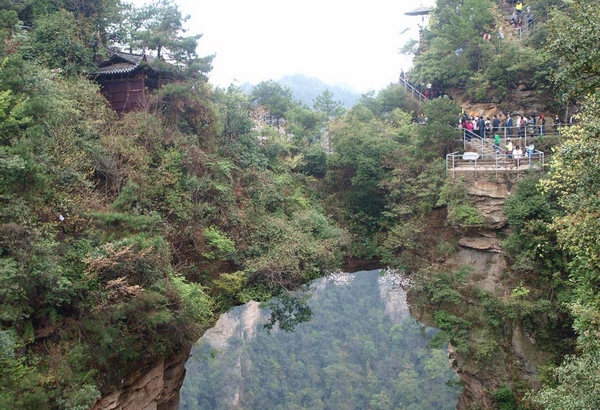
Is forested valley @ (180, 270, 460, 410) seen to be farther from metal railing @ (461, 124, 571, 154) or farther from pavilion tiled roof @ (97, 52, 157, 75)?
pavilion tiled roof @ (97, 52, 157, 75)

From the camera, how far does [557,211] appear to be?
12.6 metres

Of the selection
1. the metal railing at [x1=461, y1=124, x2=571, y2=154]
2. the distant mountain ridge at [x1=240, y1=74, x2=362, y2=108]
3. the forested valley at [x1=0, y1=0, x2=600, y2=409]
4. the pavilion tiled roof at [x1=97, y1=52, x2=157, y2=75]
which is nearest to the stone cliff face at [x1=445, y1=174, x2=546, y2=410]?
the forested valley at [x1=0, y1=0, x2=600, y2=409]

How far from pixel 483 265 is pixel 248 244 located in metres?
6.97

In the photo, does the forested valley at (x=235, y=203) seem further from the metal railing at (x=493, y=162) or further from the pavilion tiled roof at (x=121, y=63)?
the metal railing at (x=493, y=162)

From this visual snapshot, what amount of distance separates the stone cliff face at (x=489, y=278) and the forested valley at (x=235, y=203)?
0.92ft

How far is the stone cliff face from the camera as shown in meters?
13.1

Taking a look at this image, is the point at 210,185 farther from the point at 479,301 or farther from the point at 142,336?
the point at 479,301

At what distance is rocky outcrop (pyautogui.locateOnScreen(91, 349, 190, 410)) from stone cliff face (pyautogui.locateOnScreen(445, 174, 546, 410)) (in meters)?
7.95

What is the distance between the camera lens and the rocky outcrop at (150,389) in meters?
10.3

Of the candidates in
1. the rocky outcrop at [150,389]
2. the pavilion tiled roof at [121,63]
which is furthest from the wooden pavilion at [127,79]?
the rocky outcrop at [150,389]

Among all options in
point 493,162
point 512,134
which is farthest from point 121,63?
point 512,134

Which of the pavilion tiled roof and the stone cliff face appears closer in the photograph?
the stone cliff face

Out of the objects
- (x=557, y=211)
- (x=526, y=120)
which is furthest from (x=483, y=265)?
(x=526, y=120)

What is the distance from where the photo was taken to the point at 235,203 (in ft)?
49.8
